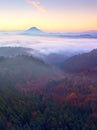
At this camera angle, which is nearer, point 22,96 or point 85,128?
point 85,128

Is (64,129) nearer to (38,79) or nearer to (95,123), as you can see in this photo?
(95,123)

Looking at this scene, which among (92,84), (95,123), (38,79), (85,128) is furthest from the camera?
(38,79)

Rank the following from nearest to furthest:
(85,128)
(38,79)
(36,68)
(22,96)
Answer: (85,128) < (22,96) < (38,79) < (36,68)

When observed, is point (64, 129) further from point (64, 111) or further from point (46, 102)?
point (46, 102)

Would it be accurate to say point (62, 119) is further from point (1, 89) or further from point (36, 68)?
point (36, 68)

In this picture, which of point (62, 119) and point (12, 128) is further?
point (62, 119)

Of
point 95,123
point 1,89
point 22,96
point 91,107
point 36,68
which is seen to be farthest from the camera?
point 36,68

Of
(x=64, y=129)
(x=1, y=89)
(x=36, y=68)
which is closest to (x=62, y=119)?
(x=64, y=129)

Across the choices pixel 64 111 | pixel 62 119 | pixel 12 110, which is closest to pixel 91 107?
pixel 64 111

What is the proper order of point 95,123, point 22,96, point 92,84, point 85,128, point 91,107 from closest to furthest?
1. point 85,128
2. point 95,123
3. point 91,107
4. point 22,96
5. point 92,84
